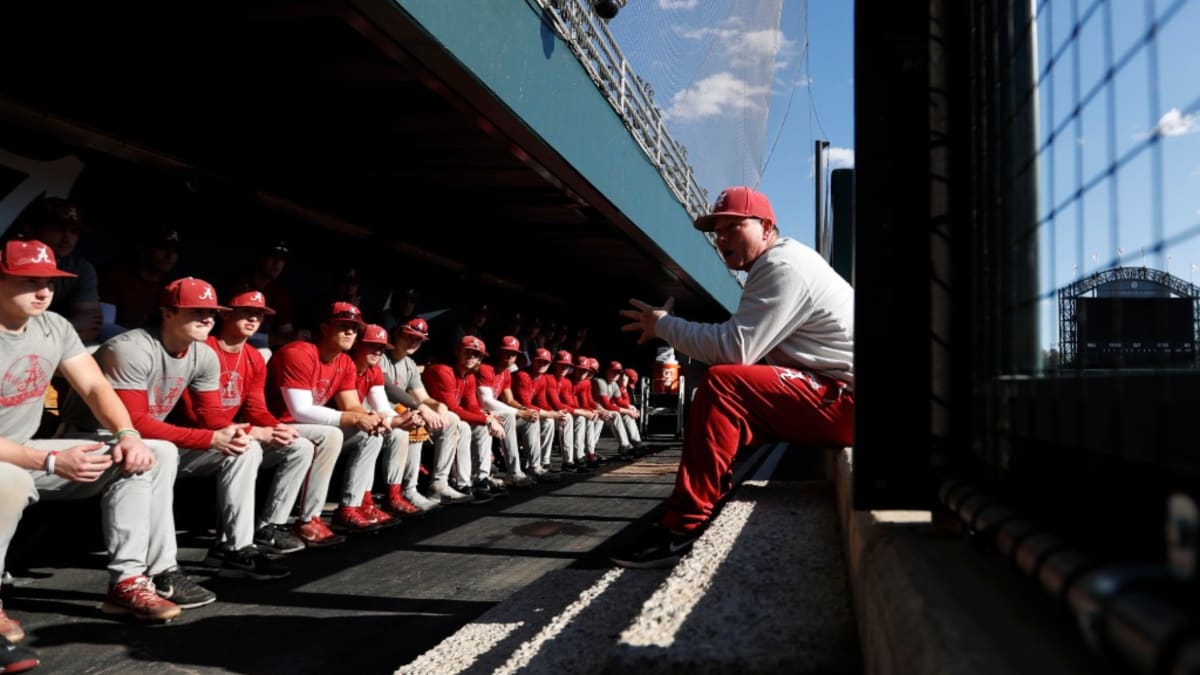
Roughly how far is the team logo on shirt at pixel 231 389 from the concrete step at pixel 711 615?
2141mm

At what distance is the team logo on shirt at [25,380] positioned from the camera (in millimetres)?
3164

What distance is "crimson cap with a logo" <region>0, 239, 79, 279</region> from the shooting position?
3.13 metres

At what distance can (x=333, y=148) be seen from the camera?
19.9 ft

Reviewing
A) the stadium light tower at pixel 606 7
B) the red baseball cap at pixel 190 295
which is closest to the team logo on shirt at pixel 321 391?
the red baseball cap at pixel 190 295

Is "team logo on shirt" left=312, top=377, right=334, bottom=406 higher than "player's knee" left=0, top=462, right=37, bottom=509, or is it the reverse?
"team logo on shirt" left=312, top=377, right=334, bottom=406

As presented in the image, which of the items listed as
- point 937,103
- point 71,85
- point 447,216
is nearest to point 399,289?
point 447,216

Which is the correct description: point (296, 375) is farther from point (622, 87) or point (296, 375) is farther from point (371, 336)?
point (622, 87)

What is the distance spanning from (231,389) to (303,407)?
2.18 ft

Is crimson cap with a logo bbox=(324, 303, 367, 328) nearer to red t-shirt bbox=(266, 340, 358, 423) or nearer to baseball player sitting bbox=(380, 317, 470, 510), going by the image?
red t-shirt bbox=(266, 340, 358, 423)

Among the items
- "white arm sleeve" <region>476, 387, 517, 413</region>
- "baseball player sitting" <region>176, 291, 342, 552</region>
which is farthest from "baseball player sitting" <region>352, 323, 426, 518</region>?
"white arm sleeve" <region>476, 387, 517, 413</region>

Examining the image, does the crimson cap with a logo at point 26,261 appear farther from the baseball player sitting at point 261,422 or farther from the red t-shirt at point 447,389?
the red t-shirt at point 447,389

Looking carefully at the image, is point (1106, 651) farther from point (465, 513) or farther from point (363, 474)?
point (465, 513)

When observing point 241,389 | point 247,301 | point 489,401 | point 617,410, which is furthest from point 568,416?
point 247,301

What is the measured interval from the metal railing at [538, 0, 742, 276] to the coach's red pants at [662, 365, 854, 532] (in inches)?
127
